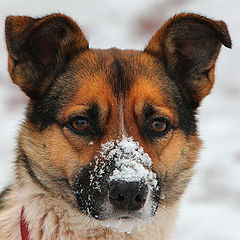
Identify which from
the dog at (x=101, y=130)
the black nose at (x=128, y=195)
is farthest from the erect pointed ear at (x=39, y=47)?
the black nose at (x=128, y=195)

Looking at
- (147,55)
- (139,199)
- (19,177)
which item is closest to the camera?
(139,199)

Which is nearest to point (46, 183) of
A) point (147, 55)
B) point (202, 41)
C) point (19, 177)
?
point (19, 177)

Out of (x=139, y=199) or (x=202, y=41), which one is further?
(x=202, y=41)

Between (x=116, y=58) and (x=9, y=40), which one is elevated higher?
(x=9, y=40)

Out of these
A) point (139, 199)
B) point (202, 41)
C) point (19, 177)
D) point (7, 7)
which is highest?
point (7, 7)

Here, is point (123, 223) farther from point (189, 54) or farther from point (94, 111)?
point (189, 54)

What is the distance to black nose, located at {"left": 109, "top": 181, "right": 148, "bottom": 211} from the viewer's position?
3381mm

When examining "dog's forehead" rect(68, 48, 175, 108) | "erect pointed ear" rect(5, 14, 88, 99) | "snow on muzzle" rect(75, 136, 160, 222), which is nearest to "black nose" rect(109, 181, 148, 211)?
"snow on muzzle" rect(75, 136, 160, 222)

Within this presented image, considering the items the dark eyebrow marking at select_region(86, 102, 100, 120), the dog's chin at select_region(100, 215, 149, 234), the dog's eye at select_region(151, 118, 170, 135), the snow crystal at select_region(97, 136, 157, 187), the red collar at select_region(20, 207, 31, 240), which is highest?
the dark eyebrow marking at select_region(86, 102, 100, 120)

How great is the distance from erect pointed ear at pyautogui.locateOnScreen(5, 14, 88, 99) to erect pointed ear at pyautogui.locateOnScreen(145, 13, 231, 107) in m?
0.65

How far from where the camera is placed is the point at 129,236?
3.86 metres

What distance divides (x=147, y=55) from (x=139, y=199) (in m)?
1.38

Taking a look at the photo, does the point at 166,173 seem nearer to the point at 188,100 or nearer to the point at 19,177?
the point at 188,100

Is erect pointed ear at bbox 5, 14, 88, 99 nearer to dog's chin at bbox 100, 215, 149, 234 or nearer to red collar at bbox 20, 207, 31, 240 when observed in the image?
red collar at bbox 20, 207, 31, 240
